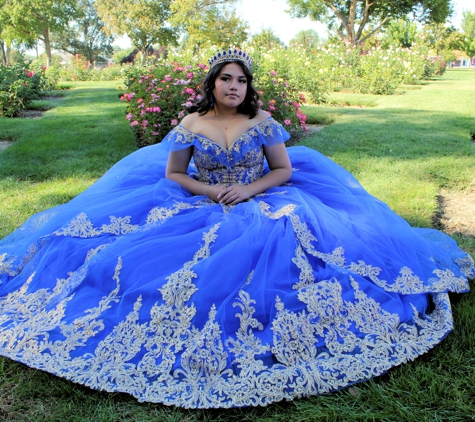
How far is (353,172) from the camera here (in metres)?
5.81

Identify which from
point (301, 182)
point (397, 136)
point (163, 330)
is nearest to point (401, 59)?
point (397, 136)

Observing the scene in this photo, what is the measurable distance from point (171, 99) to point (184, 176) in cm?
425

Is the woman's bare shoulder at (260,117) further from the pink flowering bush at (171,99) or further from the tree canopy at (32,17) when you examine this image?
the tree canopy at (32,17)

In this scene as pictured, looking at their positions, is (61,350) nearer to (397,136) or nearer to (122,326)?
(122,326)

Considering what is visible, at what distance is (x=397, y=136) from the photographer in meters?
8.12

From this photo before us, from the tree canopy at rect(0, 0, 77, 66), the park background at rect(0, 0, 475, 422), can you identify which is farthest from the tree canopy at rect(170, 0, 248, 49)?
the park background at rect(0, 0, 475, 422)

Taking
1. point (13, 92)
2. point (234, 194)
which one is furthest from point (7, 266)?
point (13, 92)

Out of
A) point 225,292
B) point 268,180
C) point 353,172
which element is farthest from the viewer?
point 353,172

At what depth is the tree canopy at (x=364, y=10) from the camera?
→ 105ft

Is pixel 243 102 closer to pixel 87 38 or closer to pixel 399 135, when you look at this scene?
pixel 399 135

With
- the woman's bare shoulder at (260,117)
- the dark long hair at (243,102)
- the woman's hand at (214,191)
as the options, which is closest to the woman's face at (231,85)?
the dark long hair at (243,102)

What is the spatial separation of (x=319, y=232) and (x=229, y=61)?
1.25 metres

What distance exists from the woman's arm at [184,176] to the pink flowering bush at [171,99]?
3675 millimetres

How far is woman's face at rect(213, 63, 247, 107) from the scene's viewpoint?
288cm
